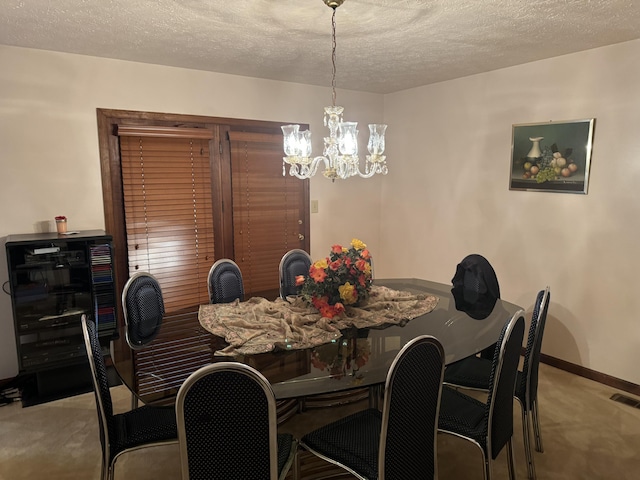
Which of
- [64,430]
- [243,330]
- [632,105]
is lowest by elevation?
[64,430]

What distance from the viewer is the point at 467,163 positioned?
4.06 metres

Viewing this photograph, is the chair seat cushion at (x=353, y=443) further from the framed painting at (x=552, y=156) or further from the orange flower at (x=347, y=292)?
the framed painting at (x=552, y=156)

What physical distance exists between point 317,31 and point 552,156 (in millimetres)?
2102

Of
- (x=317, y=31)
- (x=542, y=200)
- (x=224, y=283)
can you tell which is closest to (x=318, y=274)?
(x=224, y=283)

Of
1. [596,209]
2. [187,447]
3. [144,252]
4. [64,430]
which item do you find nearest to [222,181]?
[144,252]

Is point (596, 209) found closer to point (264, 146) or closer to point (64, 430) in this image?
point (264, 146)

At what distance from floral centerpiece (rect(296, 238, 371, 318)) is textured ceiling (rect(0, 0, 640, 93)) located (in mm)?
1372

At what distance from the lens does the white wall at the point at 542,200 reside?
9.91ft

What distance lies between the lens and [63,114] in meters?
3.14

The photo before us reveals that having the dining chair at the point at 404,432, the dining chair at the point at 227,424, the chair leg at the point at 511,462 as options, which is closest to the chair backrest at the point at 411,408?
the dining chair at the point at 404,432

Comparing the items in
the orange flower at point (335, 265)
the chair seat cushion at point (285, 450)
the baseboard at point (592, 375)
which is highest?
the orange flower at point (335, 265)

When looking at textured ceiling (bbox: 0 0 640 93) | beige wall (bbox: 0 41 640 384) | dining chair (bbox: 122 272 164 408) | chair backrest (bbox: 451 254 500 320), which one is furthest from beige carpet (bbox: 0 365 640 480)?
textured ceiling (bbox: 0 0 640 93)

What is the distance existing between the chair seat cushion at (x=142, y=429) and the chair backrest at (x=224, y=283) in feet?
3.15

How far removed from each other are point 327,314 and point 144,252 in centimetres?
200
